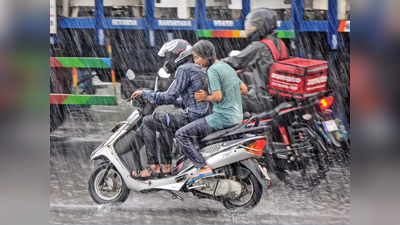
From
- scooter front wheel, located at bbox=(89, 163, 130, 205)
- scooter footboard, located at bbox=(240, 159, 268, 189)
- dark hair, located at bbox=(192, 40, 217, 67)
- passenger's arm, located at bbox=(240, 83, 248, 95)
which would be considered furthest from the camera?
scooter front wheel, located at bbox=(89, 163, 130, 205)

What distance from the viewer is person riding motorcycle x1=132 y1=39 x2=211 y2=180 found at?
6746 millimetres

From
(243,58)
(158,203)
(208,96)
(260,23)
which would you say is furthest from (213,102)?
(158,203)

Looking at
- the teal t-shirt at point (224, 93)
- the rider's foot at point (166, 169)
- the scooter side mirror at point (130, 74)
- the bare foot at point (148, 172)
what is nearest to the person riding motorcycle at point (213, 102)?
the teal t-shirt at point (224, 93)

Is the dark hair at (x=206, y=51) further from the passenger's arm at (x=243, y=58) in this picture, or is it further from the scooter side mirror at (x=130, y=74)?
the scooter side mirror at (x=130, y=74)

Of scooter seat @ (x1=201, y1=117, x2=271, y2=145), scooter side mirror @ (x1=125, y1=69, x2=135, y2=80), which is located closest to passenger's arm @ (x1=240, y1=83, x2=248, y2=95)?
scooter seat @ (x1=201, y1=117, x2=271, y2=145)

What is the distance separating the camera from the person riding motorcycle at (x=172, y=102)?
6.75 m

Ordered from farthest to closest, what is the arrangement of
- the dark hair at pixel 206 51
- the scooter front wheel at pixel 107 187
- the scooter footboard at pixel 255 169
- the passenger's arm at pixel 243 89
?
the scooter front wheel at pixel 107 187
the passenger's arm at pixel 243 89
the dark hair at pixel 206 51
the scooter footboard at pixel 255 169

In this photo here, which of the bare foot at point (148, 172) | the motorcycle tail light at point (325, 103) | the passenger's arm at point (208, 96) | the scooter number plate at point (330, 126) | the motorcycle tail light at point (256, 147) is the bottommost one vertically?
the bare foot at point (148, 172)

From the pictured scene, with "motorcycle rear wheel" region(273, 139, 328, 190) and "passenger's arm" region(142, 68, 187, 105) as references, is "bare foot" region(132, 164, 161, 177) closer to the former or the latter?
"passenger's arm" region(142, 68, 187, 105)

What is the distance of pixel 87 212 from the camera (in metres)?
7.12

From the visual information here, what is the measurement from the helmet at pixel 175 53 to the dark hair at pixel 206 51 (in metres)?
0.10
